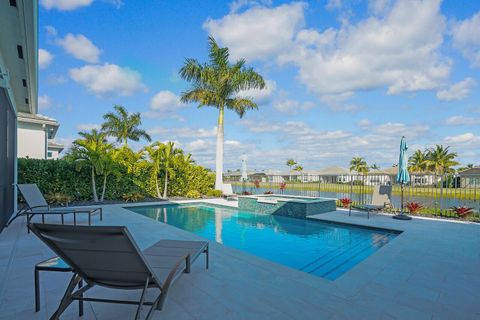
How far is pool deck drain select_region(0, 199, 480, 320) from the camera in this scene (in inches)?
116

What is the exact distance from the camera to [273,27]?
35.7 ft

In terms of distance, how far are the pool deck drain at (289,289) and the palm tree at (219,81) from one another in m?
13.4

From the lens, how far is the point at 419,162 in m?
46.1

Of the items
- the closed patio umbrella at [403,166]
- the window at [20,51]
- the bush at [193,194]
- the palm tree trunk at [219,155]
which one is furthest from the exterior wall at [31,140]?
the closed patio umbrella at [403,166]

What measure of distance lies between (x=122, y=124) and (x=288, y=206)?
2371 centimetres

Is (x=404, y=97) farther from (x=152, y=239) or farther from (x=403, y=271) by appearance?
(x=152, y=239)

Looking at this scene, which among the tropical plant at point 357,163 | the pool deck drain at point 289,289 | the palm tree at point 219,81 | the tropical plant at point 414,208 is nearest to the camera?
the pool deck drain at point 289,289

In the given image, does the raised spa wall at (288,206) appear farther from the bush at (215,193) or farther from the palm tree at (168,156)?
the palm tree at (168,156)

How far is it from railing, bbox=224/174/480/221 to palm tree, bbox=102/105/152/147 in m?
14.0

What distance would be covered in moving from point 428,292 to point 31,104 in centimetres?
1326

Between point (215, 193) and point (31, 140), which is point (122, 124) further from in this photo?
point (215, 193)

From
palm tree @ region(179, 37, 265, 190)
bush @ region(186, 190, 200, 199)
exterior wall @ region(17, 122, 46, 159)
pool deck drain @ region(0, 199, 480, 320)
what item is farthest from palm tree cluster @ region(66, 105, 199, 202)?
pool deck drain @ region(0, 199, 480, 320)

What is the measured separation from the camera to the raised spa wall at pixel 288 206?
10.4 meters

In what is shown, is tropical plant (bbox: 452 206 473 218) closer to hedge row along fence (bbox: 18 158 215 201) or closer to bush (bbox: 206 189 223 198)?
bush (bbox: 206 189 223 198)
